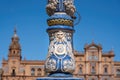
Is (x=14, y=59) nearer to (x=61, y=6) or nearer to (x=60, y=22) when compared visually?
(x=61, y=6)

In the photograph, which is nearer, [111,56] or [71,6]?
[71,6]

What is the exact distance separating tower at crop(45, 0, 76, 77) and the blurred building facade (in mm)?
43882

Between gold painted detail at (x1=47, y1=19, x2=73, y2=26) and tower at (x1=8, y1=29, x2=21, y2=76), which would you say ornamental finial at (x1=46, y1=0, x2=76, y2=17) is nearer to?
gold painted detail at (x1=47, y1=19, x2=73, y2=26)

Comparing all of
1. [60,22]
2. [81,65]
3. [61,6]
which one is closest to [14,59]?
[81,65]

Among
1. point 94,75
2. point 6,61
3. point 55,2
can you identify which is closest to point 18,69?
point 6,61

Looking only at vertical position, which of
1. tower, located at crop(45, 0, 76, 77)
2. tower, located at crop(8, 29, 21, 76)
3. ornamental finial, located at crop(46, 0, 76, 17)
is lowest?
tower, located at crop(45, 0, 76, 77)

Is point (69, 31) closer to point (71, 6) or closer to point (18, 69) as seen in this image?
point (71, 6)

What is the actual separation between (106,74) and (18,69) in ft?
42.2

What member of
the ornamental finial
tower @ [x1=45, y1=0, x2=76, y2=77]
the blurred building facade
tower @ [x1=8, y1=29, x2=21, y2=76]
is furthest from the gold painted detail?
tower @ [x1=8, y1=29, x2=21, y2=76]

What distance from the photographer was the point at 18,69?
54000 millimetres

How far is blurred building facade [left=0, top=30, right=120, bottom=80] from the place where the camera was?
2063 inches

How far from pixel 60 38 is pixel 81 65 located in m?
45.8

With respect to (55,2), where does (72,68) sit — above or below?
below

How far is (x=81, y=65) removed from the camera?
53000 mm
